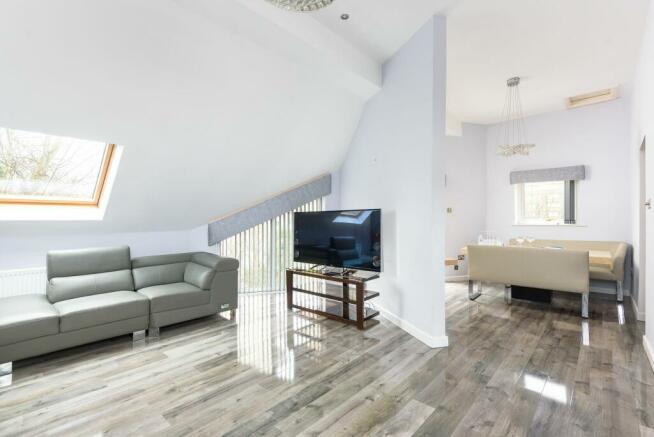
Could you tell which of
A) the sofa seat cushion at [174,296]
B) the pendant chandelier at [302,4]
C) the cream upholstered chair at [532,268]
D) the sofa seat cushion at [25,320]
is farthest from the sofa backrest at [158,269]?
the cream upholstered chair at [532,268]

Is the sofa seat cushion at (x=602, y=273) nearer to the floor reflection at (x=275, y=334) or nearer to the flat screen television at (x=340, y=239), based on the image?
the flat screen television at (x=340, y=239)

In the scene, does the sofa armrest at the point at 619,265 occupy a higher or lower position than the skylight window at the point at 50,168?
lower

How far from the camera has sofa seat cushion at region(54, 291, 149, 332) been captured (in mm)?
2820

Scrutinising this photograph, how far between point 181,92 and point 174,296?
2.07m

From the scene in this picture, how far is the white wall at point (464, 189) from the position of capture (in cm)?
612

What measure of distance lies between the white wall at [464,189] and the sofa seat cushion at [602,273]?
191cm

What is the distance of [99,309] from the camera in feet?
9.71

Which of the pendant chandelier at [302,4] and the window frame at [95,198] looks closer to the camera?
the pendant chandelier at [302,4]

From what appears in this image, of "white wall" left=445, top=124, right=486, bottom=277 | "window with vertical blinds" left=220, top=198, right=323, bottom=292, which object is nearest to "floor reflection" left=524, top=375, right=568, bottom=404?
"window with vertical blinds" left=220, top=198, right=323, bottom=292

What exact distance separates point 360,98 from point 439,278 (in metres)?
2.57

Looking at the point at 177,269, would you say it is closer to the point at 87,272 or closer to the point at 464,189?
the point at 87,272

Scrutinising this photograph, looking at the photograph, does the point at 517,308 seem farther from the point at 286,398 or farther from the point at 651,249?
the point at 286,398

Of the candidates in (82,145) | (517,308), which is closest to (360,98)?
(82,145)

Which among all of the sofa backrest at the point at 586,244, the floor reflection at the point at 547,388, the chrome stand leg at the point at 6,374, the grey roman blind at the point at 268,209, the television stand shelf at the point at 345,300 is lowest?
the floor reflection at the point at 547,388
